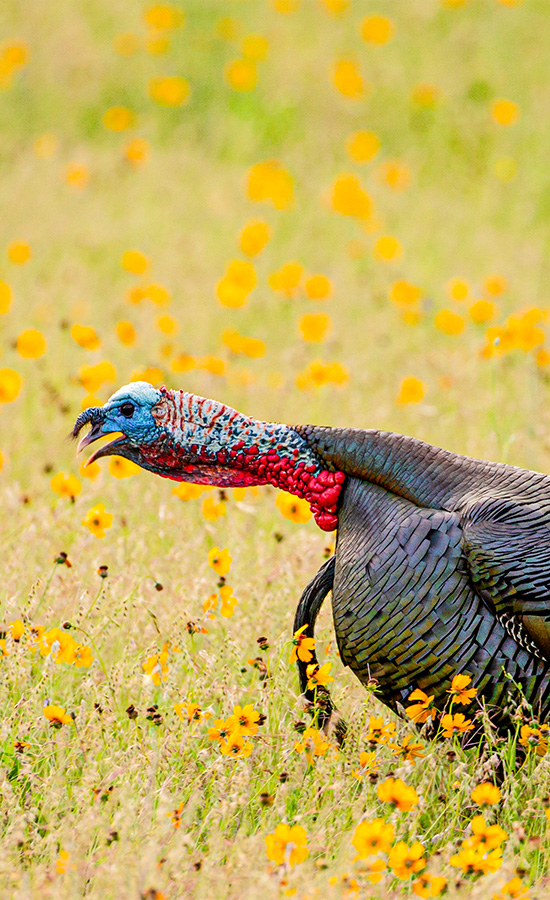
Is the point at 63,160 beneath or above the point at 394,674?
above

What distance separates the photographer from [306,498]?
300 cm

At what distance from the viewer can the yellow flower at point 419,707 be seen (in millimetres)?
2697

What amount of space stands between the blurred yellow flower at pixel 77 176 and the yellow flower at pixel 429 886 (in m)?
6.70

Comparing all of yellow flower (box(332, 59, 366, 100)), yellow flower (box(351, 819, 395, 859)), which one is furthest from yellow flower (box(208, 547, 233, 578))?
yellow flower (box(332, 59, 366, 100))

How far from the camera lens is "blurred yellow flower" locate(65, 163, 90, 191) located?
8.18 m

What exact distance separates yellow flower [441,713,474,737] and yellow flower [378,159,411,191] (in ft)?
20.0

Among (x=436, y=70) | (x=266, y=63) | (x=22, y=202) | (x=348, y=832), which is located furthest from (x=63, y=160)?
(x=348, y=832)

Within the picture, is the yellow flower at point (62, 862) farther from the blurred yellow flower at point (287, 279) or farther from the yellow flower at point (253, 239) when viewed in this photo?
the yellow flower at point (253, 239)

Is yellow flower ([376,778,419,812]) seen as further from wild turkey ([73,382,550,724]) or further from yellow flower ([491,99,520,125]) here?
yellow flower ([491,99,520,125])

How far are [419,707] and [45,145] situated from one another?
7.22 metres

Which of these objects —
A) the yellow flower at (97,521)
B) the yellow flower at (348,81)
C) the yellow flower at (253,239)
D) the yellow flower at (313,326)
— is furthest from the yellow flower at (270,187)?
the yellow flower at (97,521)

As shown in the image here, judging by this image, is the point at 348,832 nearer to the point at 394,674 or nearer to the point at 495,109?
the point at 394,674

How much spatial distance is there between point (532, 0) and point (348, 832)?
9.86 meters

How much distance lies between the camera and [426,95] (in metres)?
9.64
